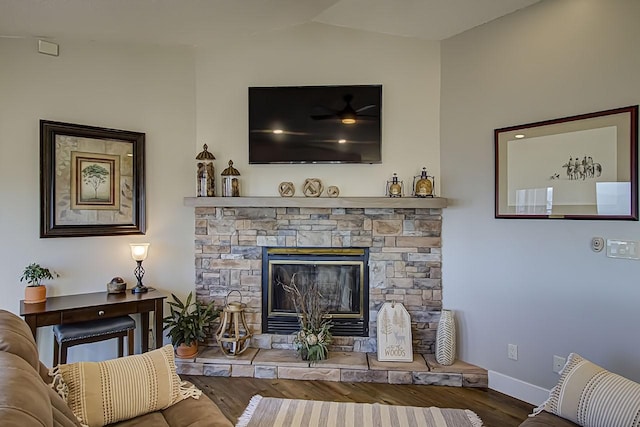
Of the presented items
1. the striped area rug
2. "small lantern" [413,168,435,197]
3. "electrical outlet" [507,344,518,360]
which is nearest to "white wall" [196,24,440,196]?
"small lantern" [413,168,435,197]

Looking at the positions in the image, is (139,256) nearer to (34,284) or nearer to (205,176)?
(34,284)

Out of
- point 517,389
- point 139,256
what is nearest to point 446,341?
point 517,389

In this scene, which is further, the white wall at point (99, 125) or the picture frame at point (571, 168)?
the white wall at point (99, 125)

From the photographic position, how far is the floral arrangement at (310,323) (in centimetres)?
Answer: 338

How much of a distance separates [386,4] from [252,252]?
236 cm

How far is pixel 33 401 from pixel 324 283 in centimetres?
281

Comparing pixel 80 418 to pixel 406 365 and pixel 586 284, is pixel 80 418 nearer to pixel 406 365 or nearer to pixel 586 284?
pixel 406 365

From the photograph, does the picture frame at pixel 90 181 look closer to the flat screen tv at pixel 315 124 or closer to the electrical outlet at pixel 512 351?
the flat screen tv at pixel 315 124

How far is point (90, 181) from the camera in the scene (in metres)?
3.36

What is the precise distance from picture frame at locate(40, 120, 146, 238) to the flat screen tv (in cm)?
109

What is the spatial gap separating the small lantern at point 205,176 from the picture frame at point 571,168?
8.05ft

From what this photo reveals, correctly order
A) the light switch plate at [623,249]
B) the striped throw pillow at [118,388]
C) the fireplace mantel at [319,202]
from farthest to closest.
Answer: the fireplace mantel at [319,202], the light switch plate at [623,249], the striped throw pillow at [118,388]

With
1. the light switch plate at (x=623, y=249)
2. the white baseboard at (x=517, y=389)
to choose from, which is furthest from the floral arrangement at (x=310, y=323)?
the light switch plate at (x=623, y=249)

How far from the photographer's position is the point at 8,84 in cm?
302
